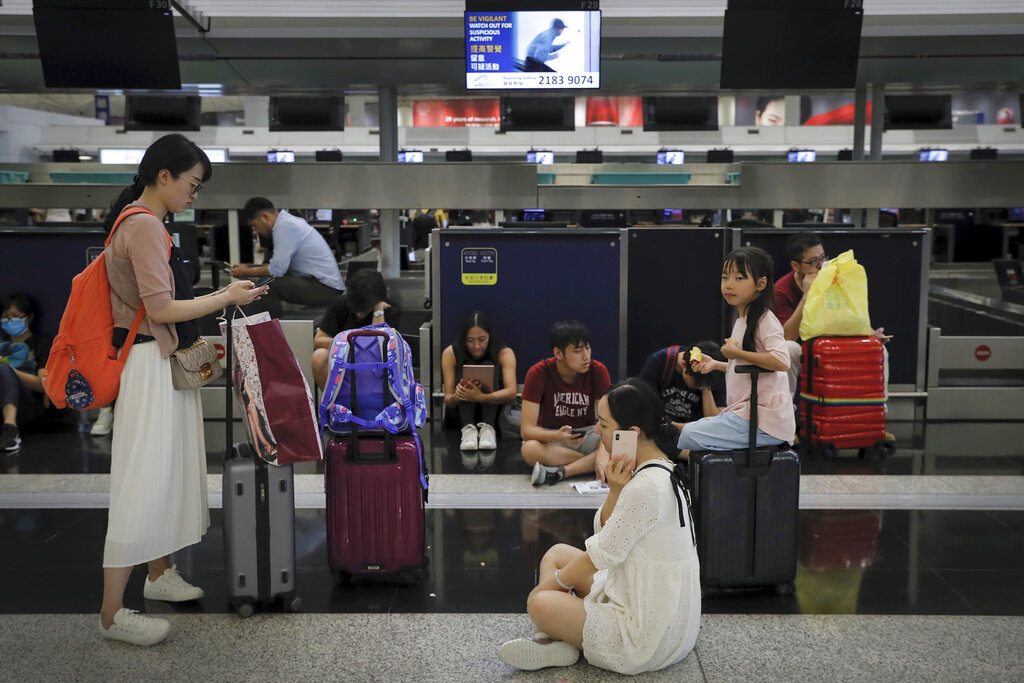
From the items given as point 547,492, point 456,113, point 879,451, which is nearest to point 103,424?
point 547,492

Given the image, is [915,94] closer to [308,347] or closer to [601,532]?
[308,347]

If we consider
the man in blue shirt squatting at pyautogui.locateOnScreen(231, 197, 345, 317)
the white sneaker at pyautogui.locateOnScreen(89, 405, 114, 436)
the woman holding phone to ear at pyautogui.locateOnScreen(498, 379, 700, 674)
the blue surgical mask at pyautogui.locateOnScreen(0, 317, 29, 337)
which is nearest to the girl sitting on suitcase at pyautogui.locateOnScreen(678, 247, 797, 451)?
the woman holding phone to ear at pyautogui.locateOnScreen(498, 379, 700, 674)

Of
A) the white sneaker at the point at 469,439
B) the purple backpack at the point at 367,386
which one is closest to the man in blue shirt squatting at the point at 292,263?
the white sneaker at the point at 469,439

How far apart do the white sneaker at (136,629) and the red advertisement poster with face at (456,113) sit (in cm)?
1822

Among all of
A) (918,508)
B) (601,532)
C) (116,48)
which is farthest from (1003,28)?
(601,532)

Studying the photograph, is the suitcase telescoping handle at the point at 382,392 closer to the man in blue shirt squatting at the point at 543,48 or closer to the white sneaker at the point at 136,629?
the white sneaker at the point at 136,629

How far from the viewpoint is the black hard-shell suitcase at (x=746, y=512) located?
3.71 meters

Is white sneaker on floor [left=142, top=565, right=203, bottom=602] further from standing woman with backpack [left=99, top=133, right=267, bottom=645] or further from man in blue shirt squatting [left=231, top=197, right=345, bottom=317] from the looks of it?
man in blue shirt squatting [left=231, top=197, right=345, bottom=317]

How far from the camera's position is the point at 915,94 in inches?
444

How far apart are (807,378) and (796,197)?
419 centimetres

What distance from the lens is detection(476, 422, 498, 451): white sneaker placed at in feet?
19.8

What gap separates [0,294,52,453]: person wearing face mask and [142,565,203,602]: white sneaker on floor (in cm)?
289

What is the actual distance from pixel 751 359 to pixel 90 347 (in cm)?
239

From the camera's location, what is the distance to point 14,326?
652cm
